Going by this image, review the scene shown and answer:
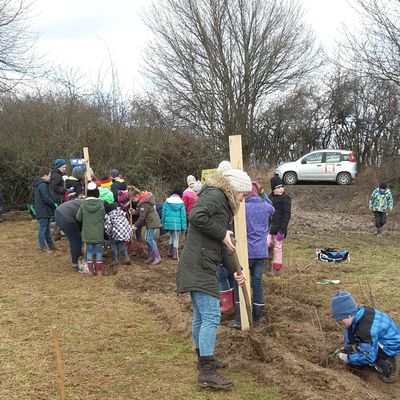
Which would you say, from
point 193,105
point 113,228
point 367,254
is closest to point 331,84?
point 193,105

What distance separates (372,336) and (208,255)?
A: 5.57ft

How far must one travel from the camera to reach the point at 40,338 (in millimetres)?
5418

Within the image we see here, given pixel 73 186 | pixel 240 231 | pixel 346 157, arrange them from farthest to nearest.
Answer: pixel 346 157, pixel 73 186, pixel 240 231

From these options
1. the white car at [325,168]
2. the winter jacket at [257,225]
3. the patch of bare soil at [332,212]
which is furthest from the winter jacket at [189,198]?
the white car at [325,168]

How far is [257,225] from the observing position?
19.1ft

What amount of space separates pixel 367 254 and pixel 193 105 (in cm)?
1712

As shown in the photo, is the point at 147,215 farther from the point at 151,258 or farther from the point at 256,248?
the point at 256,248

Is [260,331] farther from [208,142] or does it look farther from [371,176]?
[371,176]

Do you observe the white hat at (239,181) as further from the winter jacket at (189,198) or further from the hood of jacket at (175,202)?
the winter jacket at (189,198)

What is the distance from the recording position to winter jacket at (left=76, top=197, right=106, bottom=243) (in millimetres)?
8180

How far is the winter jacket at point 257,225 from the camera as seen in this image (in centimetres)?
570

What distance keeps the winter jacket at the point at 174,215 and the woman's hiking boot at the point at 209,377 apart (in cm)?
534

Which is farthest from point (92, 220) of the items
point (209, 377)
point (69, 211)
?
point (209, 377)

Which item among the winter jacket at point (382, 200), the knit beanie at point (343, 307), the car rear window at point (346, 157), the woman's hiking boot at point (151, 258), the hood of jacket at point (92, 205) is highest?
the car rear window at point (346, 157)
